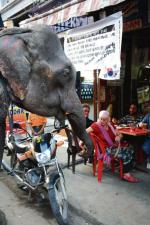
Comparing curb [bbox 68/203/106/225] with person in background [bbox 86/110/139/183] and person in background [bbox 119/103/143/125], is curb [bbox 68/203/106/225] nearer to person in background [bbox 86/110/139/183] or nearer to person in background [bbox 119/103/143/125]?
person in background [bbox 86/110/139/183]

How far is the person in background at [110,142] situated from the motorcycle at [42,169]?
1075 mm

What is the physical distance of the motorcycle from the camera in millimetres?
4188

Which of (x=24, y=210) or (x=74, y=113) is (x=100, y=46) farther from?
(x=74, y=113)

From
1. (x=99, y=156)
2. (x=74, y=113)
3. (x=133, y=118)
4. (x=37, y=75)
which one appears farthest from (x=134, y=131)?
(x=37, y=75)

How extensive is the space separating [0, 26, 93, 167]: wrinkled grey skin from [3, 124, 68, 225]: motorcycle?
5.04ft

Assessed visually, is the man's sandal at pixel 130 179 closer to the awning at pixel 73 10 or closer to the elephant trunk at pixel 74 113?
the awning at pixel 73 10

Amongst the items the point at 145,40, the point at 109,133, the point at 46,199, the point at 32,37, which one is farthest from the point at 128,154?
the point at 32,37

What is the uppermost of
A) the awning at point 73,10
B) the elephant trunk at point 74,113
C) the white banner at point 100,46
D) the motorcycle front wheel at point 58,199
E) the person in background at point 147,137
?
the awning at point 73,10

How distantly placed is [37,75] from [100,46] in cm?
331

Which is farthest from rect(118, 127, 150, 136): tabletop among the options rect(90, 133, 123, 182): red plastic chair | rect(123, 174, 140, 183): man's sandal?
rect(123, 174, 140, 183): man's sandal

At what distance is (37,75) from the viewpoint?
2455 mm

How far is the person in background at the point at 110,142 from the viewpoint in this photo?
5.79 metres

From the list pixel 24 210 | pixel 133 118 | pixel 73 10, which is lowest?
pixel 24 210

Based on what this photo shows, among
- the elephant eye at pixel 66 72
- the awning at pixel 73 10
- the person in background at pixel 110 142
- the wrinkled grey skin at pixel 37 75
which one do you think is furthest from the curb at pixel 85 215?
the awning at pixel 73 10
